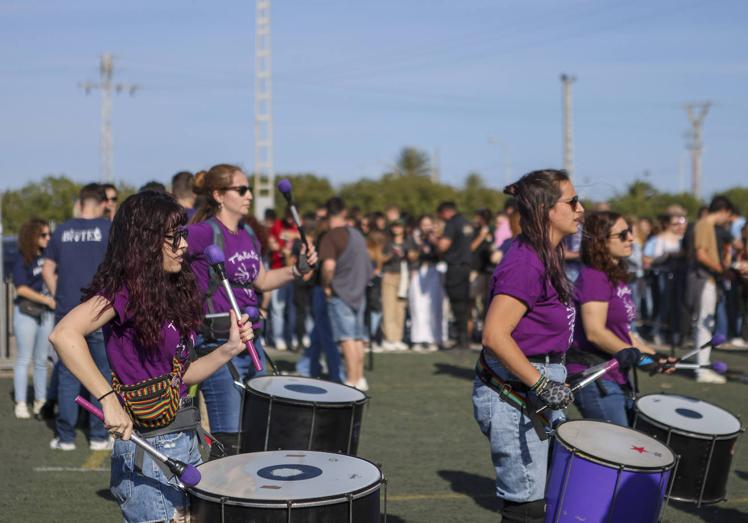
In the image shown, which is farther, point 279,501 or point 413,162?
point 413,162

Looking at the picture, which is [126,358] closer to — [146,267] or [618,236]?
[146,267]

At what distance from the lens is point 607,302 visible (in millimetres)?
5734

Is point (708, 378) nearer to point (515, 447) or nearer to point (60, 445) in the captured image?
point (60, 445)

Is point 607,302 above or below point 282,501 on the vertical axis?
above

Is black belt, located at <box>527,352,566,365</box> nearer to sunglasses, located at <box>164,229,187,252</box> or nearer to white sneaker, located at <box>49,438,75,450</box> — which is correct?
sunglasses, located at <box>164,229,187,252</box>

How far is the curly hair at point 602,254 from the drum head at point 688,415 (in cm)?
71

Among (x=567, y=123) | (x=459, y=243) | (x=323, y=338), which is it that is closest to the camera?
(x=323, y=338)

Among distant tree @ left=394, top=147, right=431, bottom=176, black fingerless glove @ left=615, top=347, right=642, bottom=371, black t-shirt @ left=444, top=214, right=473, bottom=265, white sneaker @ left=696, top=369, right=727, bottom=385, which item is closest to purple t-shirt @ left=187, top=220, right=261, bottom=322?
black fingerless glove @ left=615, top=347, right=642, bottom=371

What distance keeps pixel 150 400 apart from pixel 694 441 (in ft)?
10.5

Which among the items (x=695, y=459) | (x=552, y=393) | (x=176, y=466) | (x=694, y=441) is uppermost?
(x=552, y=393)

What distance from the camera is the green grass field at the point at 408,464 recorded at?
651 centimetres

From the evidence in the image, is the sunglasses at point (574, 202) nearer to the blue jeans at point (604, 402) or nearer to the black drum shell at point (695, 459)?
the blue jeans at point (604, 402)

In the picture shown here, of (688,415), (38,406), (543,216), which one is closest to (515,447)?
(543,216)

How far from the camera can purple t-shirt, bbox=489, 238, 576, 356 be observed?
13.6 feet
